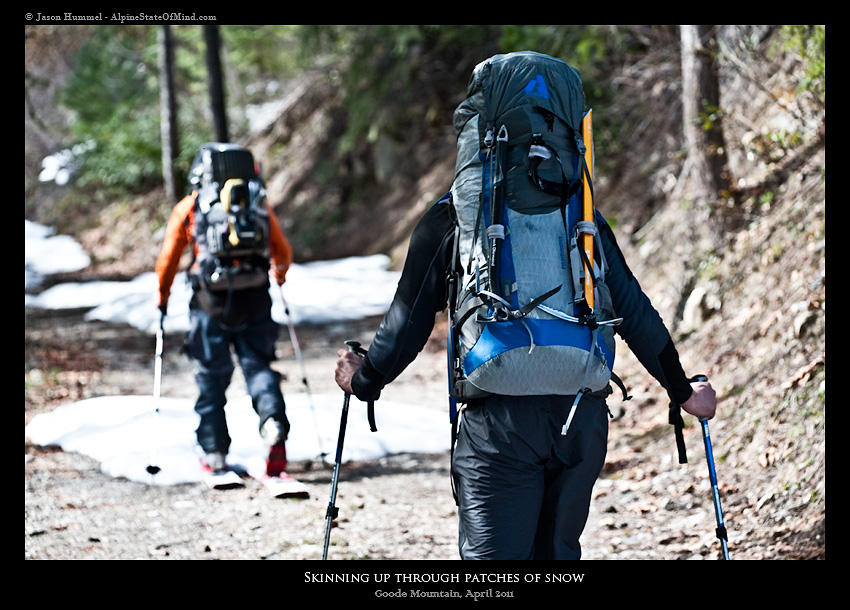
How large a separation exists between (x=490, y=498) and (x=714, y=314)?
5383 mm

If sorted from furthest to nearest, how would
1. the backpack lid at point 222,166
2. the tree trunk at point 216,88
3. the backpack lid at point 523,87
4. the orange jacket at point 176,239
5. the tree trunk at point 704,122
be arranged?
the tree trunk at point 216,88 → the tree trunk at point 704,122 → the orange jacket at point 176,239 → the backpack lid at point 222,166 → the backpack lid at point 523,87

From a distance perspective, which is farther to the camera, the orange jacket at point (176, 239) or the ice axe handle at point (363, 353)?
the orange jacket at point (176, 239)

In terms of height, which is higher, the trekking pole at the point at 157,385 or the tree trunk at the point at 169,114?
the tree trunk at the point at 169,114

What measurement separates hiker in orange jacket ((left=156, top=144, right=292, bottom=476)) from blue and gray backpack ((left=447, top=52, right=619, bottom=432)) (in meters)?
3.12

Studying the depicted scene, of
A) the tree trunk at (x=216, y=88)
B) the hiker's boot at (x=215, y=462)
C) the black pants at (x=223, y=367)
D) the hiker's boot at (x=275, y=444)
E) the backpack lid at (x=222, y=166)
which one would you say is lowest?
the hiker's boot at (x=215, y=462)

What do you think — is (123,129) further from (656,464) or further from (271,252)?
(656,464)

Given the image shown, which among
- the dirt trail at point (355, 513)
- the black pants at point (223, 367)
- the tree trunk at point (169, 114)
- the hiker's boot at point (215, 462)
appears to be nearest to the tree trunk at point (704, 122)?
the dirt trail at point (355, 513)

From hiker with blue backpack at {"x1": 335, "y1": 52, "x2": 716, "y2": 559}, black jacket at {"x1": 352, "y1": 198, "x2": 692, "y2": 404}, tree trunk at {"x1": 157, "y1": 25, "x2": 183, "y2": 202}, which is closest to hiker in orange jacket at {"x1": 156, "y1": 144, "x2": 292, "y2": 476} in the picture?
black jacket at {"x1": 352, "y1": 198, "x2": 692, "y2": 404}

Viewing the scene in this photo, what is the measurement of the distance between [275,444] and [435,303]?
3.12 meters

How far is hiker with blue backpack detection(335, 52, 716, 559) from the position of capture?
8.72ft

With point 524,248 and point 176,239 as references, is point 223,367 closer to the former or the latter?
point 176,239

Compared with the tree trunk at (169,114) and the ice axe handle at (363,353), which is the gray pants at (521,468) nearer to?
the ice axe handle at (363,353)

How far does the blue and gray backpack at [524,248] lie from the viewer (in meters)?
2.65

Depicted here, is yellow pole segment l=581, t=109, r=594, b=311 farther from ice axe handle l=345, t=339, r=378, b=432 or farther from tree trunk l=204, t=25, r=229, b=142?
tree trunk l=204, t=25, r=229, b=142
